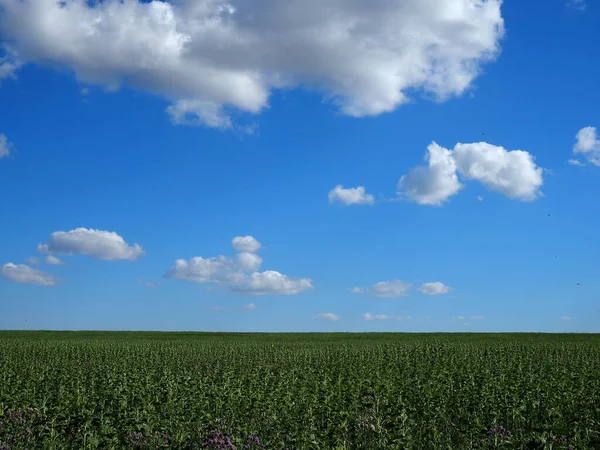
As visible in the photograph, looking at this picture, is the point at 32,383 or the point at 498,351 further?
the point at 498,351

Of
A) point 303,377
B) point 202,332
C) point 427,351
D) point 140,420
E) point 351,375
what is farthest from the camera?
point 202,332

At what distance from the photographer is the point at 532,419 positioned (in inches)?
583

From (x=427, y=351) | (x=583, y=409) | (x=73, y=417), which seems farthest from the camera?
(x=427, y=351)

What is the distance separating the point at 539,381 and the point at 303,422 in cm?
1032

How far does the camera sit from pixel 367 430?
12.8m

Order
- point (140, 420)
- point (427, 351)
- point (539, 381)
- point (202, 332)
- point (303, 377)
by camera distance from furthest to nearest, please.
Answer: point (202, 332)
point (427, 351)
point (303, 377)
point (539, 381)
point (140, 420)

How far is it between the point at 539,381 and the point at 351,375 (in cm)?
623

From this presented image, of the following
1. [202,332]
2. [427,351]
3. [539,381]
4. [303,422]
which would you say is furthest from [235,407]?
[202,332]

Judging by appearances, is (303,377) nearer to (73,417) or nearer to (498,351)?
(73,417)

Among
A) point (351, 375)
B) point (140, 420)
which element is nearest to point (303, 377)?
point (351, 375)

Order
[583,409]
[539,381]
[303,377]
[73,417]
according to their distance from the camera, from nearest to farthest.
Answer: [73,417]
[583,409]
[539,381]
[303,377]

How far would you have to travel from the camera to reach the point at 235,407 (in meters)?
15.2

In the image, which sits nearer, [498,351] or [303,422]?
[303,422]

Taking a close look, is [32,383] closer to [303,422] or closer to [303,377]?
[303,377]
